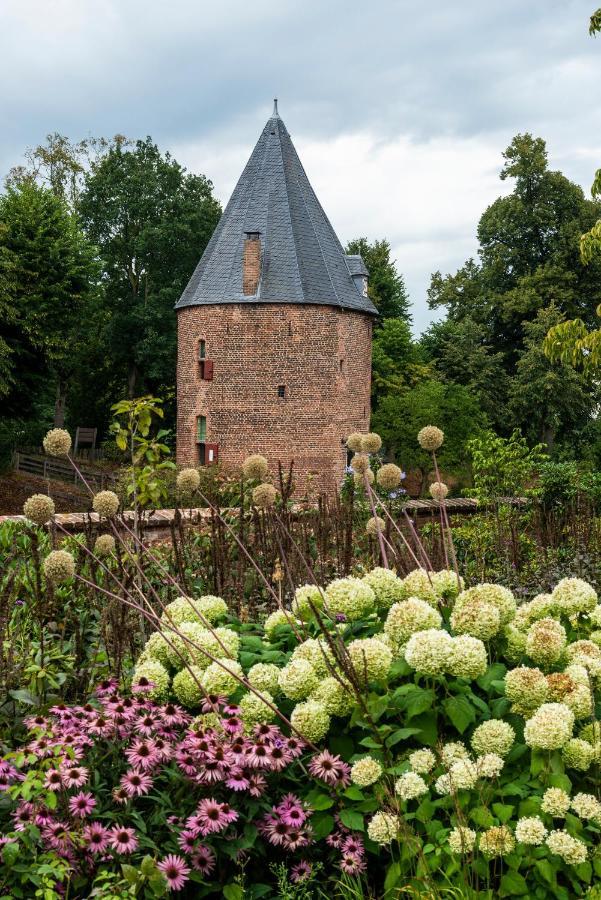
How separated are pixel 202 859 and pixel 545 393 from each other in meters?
33.8

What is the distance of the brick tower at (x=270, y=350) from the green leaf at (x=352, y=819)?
1010 inches

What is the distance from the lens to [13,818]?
10.8 ft

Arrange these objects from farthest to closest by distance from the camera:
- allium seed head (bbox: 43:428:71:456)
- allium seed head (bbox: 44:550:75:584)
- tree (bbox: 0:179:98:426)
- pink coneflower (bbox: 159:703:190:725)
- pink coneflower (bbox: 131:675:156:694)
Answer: tree (bbox: 0:179:98:426) → allium seed head (bbox: 43:428:71:456) → allium seed head (bbox: 44:550:75:584) → pink coneflower (bbox: 131:675:156:694) → pink coneflower (bbox: 159:703:190:725)

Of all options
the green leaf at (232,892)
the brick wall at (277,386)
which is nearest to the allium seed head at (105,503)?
the green leaf at (232,892)

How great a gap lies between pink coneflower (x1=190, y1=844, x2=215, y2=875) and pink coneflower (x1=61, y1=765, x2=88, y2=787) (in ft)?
1.38

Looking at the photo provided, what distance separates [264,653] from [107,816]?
980 mm

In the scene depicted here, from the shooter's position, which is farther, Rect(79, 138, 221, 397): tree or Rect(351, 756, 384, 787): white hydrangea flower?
Rect(79, 138, 221, 397): tree

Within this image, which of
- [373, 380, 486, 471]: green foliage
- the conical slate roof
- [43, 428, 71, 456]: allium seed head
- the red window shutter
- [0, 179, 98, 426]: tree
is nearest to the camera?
[43, 428, 71, 456]: allium seed head

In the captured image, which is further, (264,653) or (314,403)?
(314,403)

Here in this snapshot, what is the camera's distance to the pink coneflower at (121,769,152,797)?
311cm

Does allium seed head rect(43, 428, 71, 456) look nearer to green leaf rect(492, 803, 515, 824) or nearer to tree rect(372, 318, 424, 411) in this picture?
green leaf rect(492, 803, 515, 824)

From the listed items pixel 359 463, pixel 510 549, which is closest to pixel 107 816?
pixel 359 463

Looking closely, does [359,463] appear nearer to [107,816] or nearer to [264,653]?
[264,653]

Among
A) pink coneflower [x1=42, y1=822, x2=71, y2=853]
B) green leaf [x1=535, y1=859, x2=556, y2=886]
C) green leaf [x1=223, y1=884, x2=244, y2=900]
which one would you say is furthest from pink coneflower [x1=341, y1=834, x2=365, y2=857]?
pink coneflower [x1=42, y1=822, x2=71, y2=853]
